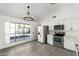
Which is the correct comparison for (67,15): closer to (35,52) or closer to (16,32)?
(35,52)

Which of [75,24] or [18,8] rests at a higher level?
[18,8]

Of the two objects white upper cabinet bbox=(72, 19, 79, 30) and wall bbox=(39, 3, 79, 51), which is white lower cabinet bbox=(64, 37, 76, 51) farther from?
white upper cabinet bbox=(72, 19, 79, 30)

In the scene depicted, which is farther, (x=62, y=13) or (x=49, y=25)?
(x=49, y=25)

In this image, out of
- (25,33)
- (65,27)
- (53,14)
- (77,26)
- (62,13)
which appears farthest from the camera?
(25,33)

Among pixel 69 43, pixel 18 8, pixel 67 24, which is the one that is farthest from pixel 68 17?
pixel 18 8

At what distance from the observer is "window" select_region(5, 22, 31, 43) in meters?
5.27

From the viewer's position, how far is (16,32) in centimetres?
612

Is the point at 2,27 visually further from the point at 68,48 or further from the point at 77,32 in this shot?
the point at 77,32

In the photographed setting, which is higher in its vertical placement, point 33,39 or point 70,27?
point 70,27

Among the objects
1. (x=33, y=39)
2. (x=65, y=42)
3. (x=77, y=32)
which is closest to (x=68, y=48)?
(x=65, y=42)

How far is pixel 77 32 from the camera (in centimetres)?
474

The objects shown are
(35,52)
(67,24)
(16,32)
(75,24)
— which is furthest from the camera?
(16,32)

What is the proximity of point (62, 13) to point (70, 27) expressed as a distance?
1351 millimetres

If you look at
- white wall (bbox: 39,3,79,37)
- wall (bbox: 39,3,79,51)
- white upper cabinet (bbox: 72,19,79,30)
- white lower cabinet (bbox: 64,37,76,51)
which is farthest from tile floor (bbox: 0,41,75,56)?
white wall (bbox: 39,3,79,37)
